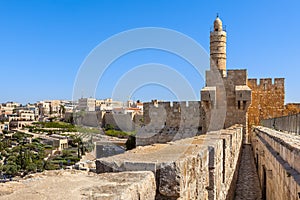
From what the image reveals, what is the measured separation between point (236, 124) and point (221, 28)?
19.3ft

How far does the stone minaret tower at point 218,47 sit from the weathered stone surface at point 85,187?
44.7 ft

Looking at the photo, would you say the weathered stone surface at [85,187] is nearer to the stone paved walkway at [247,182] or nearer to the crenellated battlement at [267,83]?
the stone paved walkway at [247,182]

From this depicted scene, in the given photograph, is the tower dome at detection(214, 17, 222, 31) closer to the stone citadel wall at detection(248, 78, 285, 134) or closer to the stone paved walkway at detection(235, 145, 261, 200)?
the stone citadel wall at detection(248, 78, 285, 134)

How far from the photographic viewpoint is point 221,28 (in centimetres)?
1548

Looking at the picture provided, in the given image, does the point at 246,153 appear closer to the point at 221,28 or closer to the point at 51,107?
the point at 221,28

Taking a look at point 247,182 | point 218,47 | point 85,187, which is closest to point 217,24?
point 218,47

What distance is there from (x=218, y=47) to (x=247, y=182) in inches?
356

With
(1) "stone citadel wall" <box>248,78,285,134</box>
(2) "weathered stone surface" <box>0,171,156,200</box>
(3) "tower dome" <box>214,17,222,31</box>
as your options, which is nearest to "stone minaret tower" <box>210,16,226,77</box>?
(3) "tower dome" <box>214,17,222,31</box>

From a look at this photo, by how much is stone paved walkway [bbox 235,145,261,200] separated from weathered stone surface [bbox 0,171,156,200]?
4.82m

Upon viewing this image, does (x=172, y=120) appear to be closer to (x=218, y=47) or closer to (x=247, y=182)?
(x=247, y=182)

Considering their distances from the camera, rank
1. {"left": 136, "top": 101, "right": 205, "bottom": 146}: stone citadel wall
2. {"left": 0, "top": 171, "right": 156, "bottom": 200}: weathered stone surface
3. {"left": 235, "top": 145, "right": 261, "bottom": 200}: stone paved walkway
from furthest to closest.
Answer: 1. {"left": 136, "top": 101, "right": 205, "bottom": 146}: stone citadel wall
2. {"left": 235, "top": 145, "right": 261, "bottom": 200}: stone paved walkway
3. {"left": 0, "top": 171, "right": 156, "bottom": 200}: weathered stone surface

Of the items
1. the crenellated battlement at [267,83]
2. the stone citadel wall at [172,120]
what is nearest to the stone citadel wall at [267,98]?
the crenellated battlement at [267,83]

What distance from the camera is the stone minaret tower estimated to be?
49.3 ft

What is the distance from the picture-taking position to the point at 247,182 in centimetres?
735
